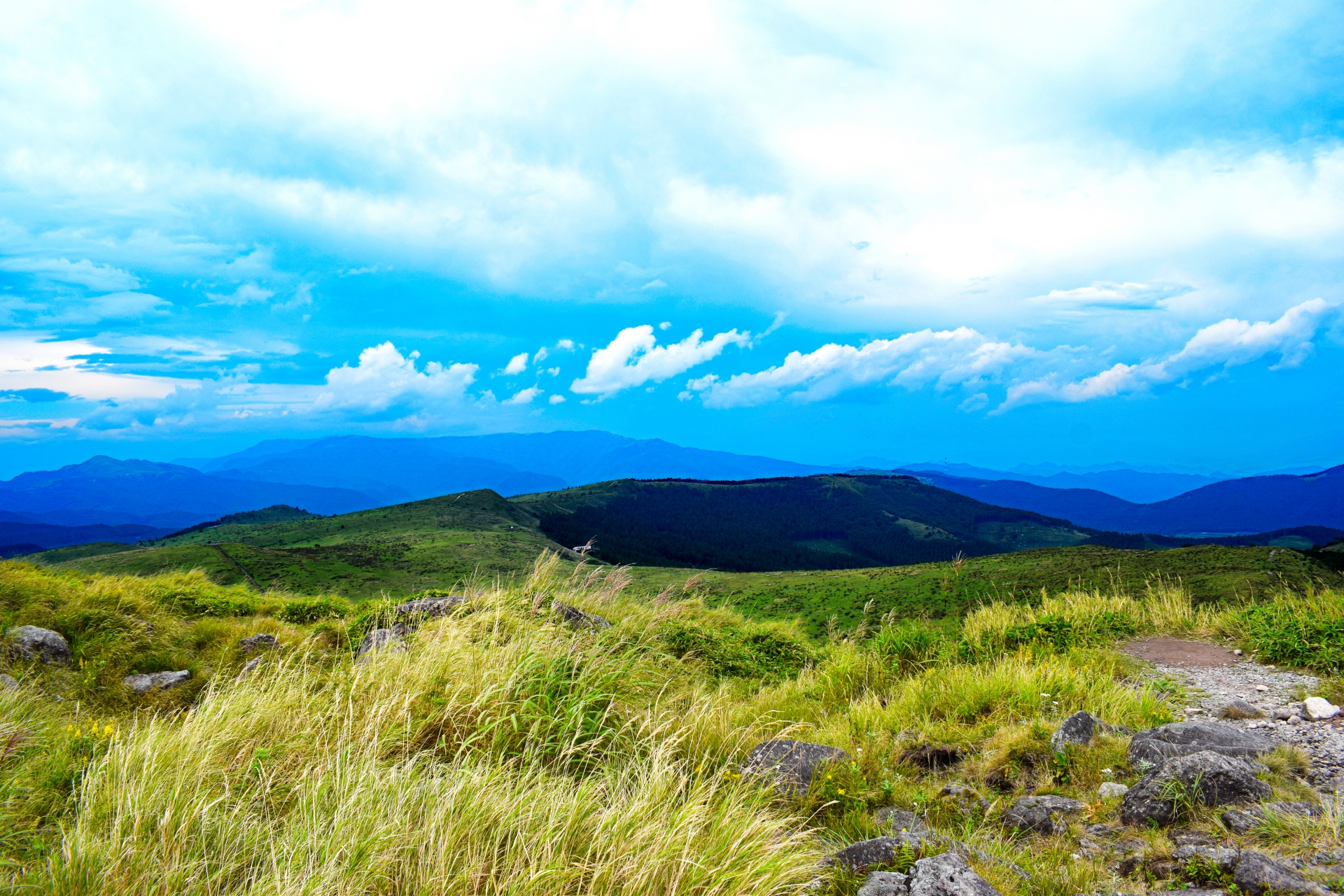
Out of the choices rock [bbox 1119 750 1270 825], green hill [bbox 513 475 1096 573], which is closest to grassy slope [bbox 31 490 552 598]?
rock [bbox 1119 750 1270 825]

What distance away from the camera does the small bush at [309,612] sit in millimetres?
10711

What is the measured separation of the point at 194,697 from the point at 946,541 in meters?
166

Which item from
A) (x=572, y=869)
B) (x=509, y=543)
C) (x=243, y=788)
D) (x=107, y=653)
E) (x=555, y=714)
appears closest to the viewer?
(x=572, y=869)

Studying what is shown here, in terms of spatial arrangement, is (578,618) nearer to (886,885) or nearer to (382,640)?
(382,640)

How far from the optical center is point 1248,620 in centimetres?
867

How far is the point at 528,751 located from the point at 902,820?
2.79 meters

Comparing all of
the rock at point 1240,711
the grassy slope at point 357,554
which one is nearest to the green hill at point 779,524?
the grassy slope at point 357,554

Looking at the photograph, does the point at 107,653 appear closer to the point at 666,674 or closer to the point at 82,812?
the point at 82,812

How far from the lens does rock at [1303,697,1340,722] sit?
5703 mm

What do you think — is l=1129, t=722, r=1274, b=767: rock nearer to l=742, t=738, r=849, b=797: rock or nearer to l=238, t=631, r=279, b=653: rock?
Result: l=742, t=738, r=849, b=797: rock

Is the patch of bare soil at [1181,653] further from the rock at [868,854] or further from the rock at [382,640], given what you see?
the rock at [382,640]

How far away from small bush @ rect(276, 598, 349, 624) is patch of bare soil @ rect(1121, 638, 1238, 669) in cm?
1206

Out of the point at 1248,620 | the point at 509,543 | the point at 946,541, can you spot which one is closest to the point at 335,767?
the point at 1248,620

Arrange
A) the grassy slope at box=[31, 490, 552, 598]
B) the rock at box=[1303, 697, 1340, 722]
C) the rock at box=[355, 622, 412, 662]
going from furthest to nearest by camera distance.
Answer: the grassy slope at box=[31, 490, 552, 598]
the rock at box=[355, 622, 412, 662]
the rock at box=[1303, 697, 1340, 722]
